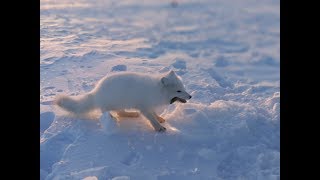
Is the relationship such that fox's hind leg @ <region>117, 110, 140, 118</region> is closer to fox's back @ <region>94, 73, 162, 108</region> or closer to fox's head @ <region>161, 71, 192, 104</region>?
fox's back @ <region>94, 73, 162, 108</region>

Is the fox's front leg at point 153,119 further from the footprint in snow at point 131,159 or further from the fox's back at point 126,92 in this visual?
the footprint in snow at point 131,159

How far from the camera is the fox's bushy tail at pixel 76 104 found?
4059 millimetres

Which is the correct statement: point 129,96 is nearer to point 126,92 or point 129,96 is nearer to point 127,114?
point 126,92

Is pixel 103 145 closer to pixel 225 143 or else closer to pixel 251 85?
pixel 225 143

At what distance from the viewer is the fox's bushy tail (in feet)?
13.3

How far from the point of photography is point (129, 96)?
409cm

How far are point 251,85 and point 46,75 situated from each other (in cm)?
274

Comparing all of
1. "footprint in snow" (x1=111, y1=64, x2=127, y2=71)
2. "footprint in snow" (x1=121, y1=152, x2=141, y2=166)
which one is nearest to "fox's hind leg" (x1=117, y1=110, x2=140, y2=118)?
"footprint in snow" (x1=121, y1=152, x2=141, y2=166)

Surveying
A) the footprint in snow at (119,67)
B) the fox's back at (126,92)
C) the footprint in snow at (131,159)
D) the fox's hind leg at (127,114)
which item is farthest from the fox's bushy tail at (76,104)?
the footprint in snow at (119,67)

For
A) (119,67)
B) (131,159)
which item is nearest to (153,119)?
(131,159)
